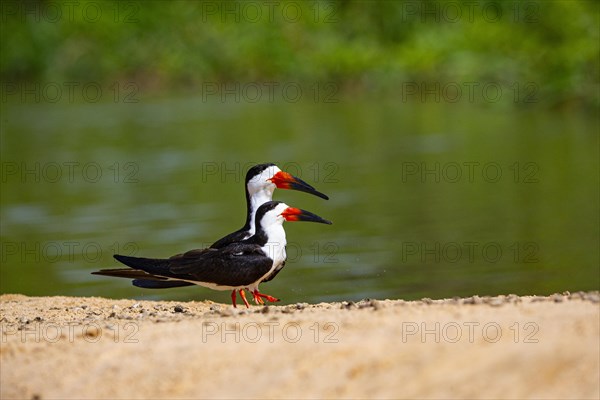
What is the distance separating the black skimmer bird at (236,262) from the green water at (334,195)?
256 centimetres

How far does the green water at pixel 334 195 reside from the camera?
13578 mm

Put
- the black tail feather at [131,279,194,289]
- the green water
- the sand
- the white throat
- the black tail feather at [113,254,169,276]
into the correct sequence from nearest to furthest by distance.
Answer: the sand → the black tail feather at [113,254,169,276] → the black tail feather at [131,279,194,289] → the white throat → the green water

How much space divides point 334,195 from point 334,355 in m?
13.4

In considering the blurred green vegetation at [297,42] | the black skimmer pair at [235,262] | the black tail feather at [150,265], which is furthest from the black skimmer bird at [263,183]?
the blurred green vegetation at [297,42]

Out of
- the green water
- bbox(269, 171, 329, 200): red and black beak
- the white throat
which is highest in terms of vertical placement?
the green water

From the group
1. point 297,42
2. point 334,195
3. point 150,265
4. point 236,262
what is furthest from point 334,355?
point 297,42

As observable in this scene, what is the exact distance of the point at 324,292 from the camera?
40.4 ft

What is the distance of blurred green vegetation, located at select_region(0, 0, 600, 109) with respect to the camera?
110ft

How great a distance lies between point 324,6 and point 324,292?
32.5 meters

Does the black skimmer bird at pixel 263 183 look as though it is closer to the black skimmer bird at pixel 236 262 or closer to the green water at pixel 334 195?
the black skimmer bird at pixel 236 262

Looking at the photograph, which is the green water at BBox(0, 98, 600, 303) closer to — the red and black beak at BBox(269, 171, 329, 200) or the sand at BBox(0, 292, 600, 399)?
the red and black beak at BBox(269, 171, 329, 200)

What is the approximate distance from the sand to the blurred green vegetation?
2376 cm

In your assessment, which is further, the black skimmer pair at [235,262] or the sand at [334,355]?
the black skimmer pair at [235,262]

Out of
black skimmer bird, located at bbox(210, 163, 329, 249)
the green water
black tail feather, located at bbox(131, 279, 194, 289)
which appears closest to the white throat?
black skimmer bird, located at bbox(210, 163, 329, 249)
